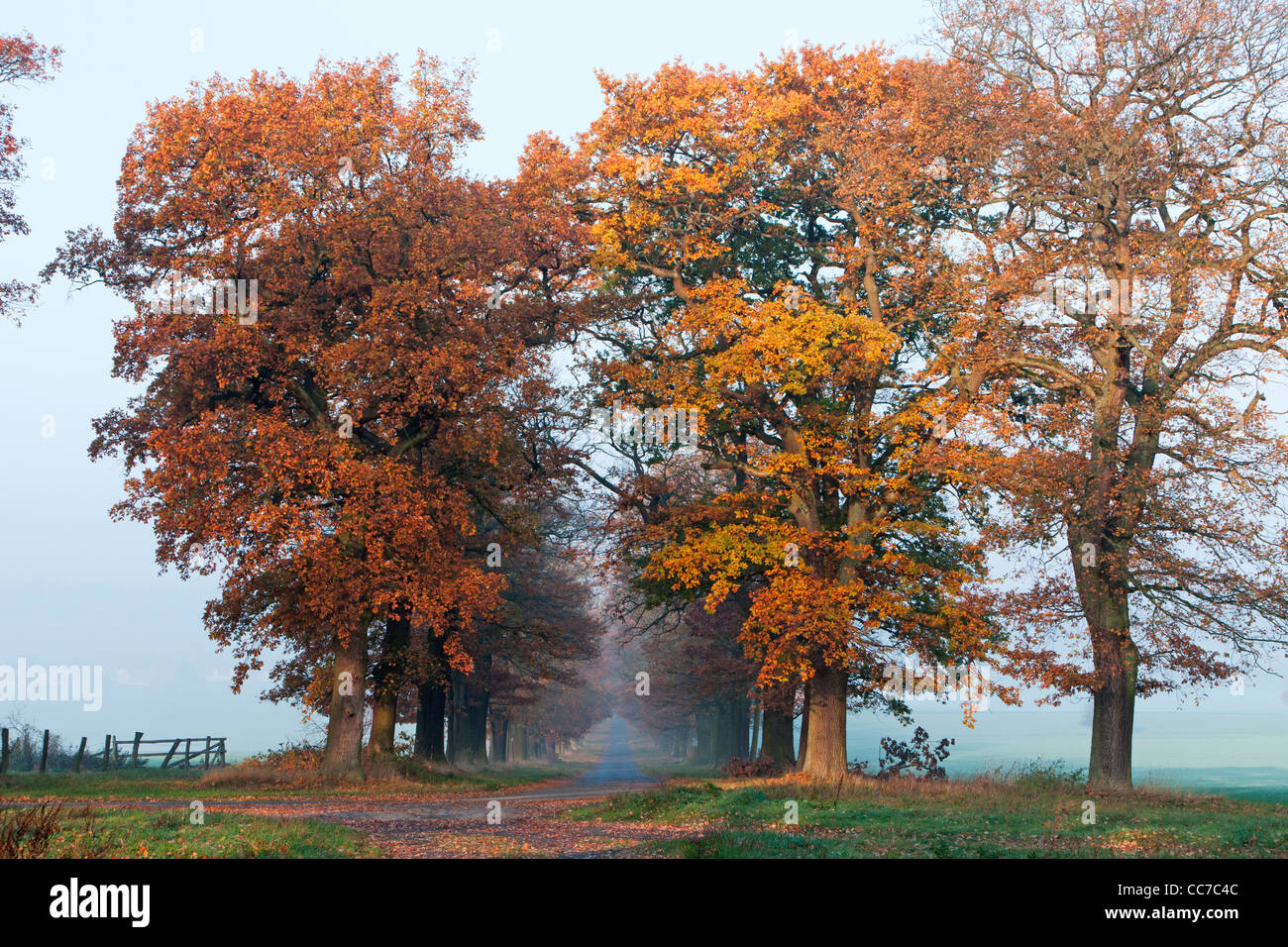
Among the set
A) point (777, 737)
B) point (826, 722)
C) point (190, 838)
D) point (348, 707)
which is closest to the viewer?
point (190, 838)

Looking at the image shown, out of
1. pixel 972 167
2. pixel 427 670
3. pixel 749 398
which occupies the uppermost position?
pixel 972 167

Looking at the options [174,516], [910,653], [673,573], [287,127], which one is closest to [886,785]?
[910,653]

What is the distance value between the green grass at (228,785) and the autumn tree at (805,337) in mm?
10021

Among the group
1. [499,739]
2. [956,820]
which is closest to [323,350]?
[956,820]

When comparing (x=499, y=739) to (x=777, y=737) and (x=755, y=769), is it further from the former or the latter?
(x=755, y=769)

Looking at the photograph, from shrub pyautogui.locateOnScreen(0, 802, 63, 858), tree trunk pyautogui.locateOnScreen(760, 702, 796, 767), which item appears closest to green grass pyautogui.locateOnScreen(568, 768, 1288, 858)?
shrub pyautogui.locateOnScreen(0, 802, 63, 858)

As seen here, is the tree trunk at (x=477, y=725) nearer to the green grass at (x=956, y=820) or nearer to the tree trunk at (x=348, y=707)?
the tree trunk at (x=348, y=707)

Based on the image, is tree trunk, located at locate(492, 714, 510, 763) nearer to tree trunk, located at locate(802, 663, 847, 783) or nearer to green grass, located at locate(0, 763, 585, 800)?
green grass, located at locate(0, 763, 585, 800)

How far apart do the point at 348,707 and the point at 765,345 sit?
1652 cm

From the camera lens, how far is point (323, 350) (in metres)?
28.6

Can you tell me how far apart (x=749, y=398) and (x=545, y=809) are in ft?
44.9
